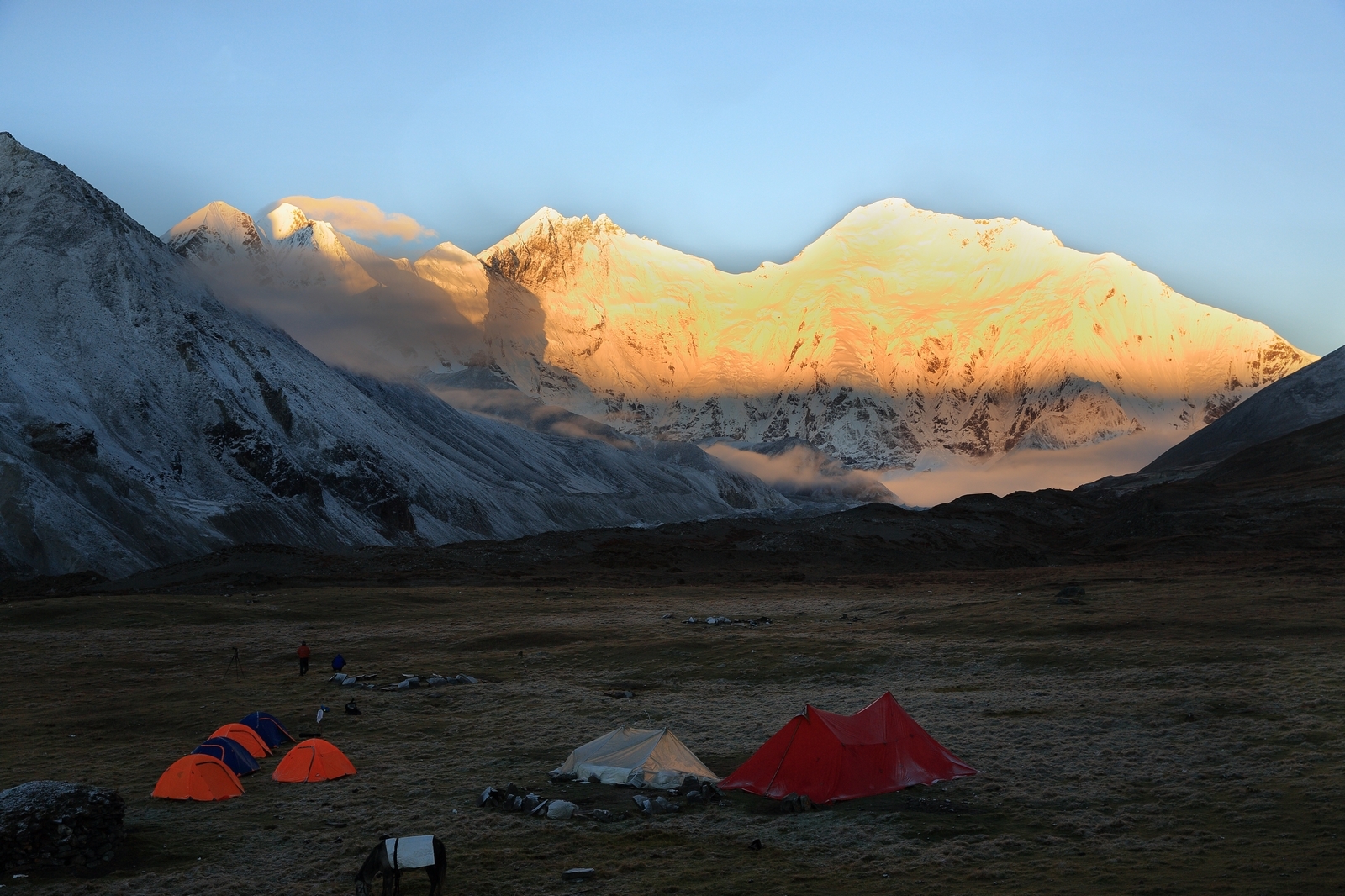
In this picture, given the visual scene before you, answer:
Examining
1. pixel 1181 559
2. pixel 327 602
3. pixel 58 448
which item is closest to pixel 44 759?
pixel 327 602

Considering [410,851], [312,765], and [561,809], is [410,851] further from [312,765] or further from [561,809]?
[312,765]

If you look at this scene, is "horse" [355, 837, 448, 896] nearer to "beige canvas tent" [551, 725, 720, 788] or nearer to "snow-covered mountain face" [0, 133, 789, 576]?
"beige canvas tent" [551, 725, 720, 788]

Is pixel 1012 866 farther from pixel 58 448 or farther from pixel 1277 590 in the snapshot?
pixel 58 448

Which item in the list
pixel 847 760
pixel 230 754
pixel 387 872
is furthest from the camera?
pixel 230 754

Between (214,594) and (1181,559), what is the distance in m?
77.6

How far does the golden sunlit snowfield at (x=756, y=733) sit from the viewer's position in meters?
19.6

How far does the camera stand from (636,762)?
26219 mm

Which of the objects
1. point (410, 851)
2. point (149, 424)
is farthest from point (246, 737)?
point (149, 424)

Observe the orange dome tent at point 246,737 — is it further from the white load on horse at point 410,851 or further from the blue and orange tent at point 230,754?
the white load on horse at point 410,851

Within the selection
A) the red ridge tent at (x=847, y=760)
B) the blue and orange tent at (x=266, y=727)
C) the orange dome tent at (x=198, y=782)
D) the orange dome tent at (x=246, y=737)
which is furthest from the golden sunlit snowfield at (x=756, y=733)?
the blue and orange tent at (x=266, y=727)

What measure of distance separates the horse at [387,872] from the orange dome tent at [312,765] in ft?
33.4

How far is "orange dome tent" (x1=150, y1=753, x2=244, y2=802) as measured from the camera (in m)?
25.7

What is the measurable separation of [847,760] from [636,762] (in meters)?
5.12

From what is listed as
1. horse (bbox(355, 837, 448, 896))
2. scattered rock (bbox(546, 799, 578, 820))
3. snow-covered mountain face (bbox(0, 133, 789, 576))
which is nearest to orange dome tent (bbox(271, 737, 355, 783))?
scattered rock (bbox(546, 799, 578, 820))
